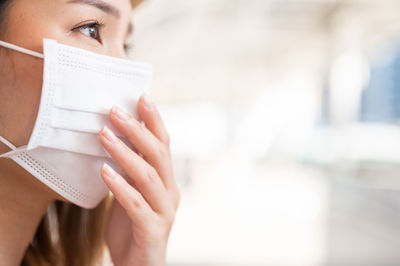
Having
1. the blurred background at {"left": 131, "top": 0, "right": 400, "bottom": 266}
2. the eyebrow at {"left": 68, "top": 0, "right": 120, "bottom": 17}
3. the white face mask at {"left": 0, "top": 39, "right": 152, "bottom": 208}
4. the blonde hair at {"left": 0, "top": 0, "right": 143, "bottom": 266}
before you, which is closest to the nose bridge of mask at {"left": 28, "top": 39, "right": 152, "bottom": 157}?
the white face mask at {"left": 0, "top": 39, "right": 152, "bottom": 208}

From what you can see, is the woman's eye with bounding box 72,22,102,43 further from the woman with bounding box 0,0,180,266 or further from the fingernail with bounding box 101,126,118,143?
the fingernail with bounding box 101,126,118,143

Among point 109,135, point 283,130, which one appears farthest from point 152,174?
point 283,130

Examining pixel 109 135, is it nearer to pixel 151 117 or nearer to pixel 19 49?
pixel 151 117

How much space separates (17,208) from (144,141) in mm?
383

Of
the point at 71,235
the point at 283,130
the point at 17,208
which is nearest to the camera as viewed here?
the point at 17,208

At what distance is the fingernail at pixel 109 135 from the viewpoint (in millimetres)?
845

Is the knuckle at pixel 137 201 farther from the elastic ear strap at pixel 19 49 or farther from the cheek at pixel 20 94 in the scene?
the elastic ear strap at pixel 19 49

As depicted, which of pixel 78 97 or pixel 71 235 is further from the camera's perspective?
pixel 71 235

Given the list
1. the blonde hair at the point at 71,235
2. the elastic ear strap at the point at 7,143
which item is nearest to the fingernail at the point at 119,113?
the elastic ear strap at the point at 7,143

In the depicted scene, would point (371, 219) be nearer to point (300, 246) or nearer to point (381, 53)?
point (300, 246)

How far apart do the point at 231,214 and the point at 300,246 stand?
1821mm

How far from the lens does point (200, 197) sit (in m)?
7.94

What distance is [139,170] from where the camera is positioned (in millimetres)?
861

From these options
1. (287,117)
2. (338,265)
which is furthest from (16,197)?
(287,117)
